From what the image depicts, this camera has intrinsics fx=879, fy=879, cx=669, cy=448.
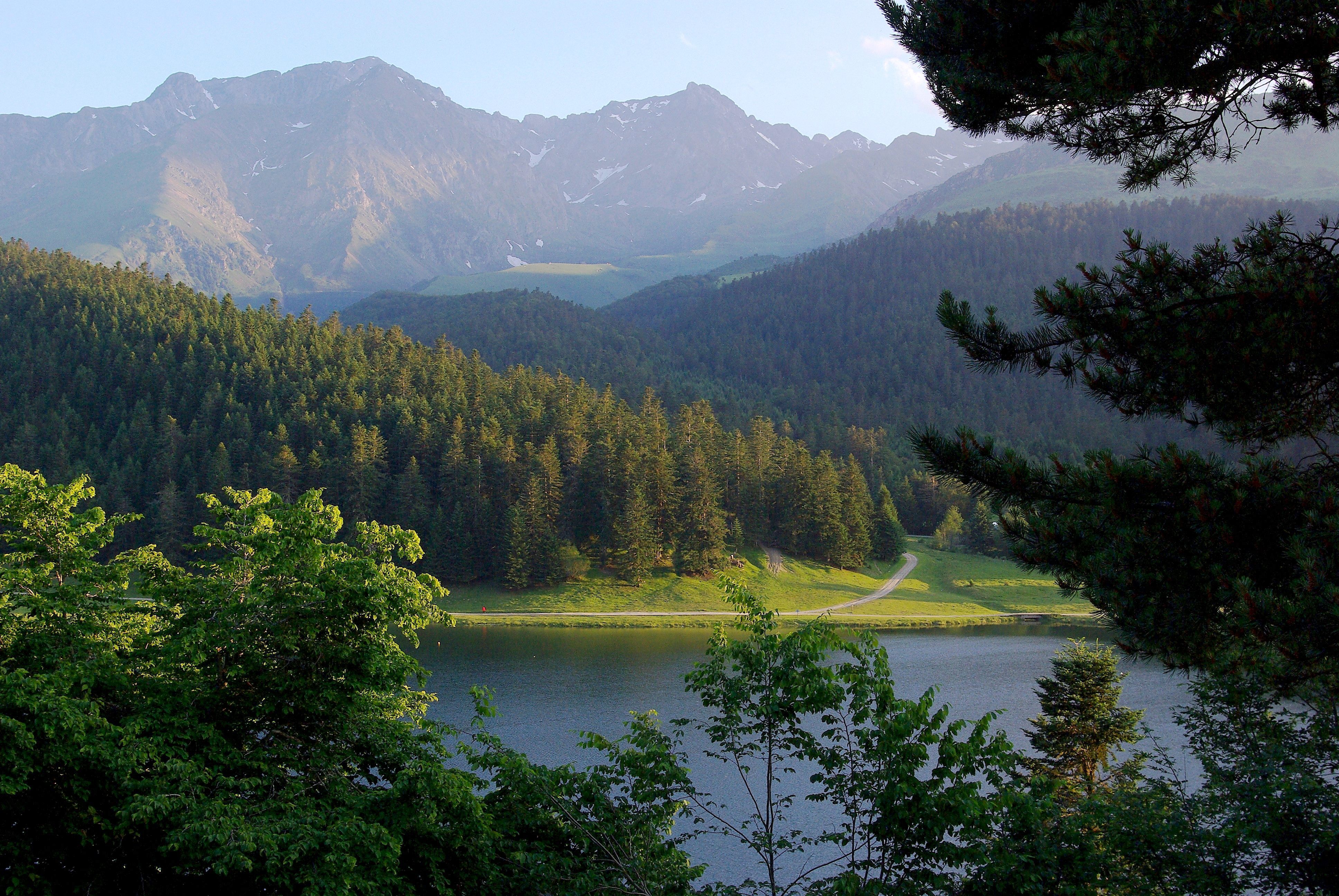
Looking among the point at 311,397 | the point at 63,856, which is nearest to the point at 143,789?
the point at 63,856

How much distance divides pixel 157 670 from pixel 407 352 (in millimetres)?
115518

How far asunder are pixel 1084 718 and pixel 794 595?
6159cm

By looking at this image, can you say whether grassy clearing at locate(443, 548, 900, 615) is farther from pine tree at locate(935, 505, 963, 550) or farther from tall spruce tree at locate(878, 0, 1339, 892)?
tall spruce tree at locate(878, 0, 1339, 892)

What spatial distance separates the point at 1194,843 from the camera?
12055mm

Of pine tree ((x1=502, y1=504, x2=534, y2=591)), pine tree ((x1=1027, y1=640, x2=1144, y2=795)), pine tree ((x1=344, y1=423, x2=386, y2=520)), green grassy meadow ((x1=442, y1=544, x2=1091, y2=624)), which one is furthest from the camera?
pine tree ((x1=344, y1=423, x2=386, y2=520))

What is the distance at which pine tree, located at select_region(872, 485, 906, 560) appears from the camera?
4080 inches

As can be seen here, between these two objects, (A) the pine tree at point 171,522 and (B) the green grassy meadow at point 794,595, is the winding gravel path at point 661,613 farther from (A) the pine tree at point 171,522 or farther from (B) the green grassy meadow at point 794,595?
(A) the pine tree at point 171,522

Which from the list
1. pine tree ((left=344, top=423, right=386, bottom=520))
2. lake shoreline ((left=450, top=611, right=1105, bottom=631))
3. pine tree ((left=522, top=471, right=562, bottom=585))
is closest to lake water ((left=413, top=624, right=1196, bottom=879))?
lake shoreline ((left=450, top=611, right=1105, bottom=631))

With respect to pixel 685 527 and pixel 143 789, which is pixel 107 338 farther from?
pixel 143 789

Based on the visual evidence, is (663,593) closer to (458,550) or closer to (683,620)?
(683,620)

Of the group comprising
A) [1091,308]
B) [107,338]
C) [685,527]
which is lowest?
[685,527]

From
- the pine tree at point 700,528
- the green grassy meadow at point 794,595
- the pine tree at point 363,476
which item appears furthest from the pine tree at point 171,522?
the pine tree at point 700,528

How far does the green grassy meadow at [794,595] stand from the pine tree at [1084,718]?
155ft

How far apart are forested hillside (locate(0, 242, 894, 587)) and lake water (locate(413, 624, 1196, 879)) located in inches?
738
